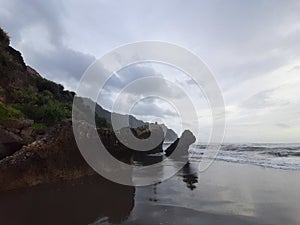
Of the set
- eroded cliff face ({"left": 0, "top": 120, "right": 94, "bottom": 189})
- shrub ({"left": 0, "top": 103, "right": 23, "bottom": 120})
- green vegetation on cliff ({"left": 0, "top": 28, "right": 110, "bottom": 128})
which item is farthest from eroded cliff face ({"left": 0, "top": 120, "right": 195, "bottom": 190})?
green vegetation on cliff ({"left": 0, "top": 28, "right": 110, "bottom": 128})

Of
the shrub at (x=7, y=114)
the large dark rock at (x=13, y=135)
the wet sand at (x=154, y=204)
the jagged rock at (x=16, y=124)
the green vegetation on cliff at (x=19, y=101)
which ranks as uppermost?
the green vegetation on cliff at (x=19, y=101)

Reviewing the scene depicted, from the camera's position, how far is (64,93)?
36.4 meters

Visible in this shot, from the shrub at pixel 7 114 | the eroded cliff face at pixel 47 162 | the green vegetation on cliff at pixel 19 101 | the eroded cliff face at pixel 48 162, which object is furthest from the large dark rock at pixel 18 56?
the eroded cliff face at pixel 47 162

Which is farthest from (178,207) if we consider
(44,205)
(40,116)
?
(40,116)

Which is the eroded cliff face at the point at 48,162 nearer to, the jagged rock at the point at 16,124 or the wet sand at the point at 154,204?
the wet sand at the point at 154,204

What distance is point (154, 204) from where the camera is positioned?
23.7 ft

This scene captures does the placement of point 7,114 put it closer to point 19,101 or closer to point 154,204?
point 19,101

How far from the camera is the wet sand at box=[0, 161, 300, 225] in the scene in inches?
230

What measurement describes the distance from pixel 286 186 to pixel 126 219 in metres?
6.78

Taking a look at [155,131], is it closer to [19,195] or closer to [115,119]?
[115,119]

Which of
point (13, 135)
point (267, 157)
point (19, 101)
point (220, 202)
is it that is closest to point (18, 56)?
point (19, 101)

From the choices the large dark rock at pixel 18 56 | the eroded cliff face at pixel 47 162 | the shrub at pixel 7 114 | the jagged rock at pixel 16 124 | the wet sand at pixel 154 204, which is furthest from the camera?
the large dark rock at pixel 18 56

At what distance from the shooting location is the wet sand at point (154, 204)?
5.85 metres

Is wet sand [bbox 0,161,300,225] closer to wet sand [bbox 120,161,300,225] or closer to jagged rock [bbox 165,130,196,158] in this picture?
wet sand [bbox 120,161,300,225]
